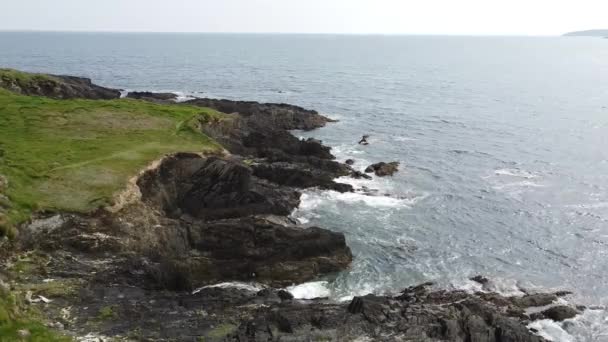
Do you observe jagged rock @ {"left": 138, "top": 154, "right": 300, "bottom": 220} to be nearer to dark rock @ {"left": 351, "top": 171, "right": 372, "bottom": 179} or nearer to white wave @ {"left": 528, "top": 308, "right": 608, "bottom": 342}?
dark rock @ {"left": 351, "top": 171, "right": 372, "bottom": 179}

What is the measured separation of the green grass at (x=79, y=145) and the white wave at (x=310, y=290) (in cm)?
1402

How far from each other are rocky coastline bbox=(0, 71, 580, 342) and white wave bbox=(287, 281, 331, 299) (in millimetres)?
679

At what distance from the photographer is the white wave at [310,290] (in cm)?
3603

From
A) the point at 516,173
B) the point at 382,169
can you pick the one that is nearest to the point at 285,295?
the point at 382,169

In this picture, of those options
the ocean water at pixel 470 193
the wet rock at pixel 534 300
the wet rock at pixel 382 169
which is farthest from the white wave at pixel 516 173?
the wet rock at pixel 534 300

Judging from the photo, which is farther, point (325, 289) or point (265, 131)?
point (265, 131)

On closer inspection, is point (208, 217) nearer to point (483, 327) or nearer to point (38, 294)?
point (38, 294)

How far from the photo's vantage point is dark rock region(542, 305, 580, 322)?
35.1m

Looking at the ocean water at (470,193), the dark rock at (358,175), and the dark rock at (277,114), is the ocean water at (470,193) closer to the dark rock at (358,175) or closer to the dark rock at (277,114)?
the dark rock at (358,175)

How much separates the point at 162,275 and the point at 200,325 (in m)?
7.08

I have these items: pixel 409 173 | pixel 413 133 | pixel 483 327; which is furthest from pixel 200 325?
pixel 413 133

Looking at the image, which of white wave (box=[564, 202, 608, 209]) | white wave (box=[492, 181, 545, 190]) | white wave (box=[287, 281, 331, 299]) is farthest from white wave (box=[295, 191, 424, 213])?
white wave (box=[564, 202, 608, 209])

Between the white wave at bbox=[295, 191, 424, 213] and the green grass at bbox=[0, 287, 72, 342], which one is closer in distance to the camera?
the green grass at bbox=[0, 287, 72, 342]

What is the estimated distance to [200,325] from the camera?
2627 cm
